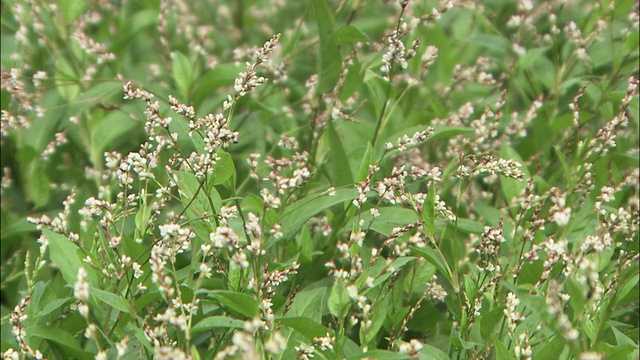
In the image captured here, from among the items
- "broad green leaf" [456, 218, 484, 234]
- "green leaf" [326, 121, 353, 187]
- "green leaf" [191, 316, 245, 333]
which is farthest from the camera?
"green leaf" [326, 121, 353, 187]

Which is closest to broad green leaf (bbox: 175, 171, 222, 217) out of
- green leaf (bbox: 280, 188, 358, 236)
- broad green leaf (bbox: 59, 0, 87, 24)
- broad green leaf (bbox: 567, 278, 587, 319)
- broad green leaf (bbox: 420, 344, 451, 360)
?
green leaf (bbox: 280, 188, 358, 236)

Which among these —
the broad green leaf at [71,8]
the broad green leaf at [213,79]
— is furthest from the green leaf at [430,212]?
the broad green leaf at [71,8]

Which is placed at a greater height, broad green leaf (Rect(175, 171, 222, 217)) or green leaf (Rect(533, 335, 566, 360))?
broad green leaf (Rect(175, 171, 222, 217))

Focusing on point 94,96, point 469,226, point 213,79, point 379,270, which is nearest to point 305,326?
point 379,270

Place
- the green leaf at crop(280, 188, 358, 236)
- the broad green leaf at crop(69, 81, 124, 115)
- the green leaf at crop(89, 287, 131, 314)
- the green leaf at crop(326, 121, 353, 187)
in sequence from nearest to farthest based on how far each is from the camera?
the green leaf at crop(89, 287, 131, 314) → the green leaf at crop(280, 188, 358, 236) → the green leaf at crop(326, 121, 353, 187) → the broad green leaf at crop(69, 81, 124, 115)

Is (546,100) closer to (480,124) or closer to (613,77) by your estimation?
(613,77)

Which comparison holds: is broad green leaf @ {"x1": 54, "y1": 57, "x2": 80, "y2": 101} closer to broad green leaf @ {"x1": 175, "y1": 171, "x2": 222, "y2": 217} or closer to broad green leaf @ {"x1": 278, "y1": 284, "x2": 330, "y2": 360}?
broad green leaf @ {"x1": 175, "y1": 171, "x2": 222, "y2": 217}

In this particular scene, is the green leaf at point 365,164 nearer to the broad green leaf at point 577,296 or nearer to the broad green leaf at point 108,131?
the broad green leaf at point 577,296

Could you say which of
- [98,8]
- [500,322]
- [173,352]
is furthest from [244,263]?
[98,8]
